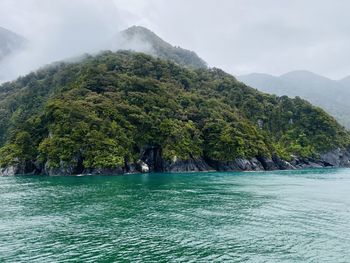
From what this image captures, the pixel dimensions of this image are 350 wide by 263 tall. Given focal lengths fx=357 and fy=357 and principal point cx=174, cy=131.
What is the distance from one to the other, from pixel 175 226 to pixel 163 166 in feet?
260

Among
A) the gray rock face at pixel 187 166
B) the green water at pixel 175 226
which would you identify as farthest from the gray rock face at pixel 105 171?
the green water at pixel 175 226

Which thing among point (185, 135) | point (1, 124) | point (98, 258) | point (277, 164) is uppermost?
point (1, 124)

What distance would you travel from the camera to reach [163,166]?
116 m

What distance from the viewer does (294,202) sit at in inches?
2036

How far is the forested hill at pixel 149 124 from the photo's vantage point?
108 m

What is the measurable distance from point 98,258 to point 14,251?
294 inches

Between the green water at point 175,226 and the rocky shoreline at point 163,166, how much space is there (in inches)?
1643

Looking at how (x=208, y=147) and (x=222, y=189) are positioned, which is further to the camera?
(x=208, y=147)

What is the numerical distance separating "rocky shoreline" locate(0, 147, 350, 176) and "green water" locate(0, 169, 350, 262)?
137 feet

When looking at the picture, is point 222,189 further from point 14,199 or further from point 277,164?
point 277,164

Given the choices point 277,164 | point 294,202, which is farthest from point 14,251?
point 277,164

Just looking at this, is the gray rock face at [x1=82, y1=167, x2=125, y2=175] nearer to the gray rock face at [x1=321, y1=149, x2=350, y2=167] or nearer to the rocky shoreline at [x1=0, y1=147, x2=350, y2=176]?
the rocky shoreline at [x1=0, y1=147, x2=350, y2=176]

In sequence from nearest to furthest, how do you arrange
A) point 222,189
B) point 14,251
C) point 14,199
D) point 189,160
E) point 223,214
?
1. point 14,251
2. point 223,214
3. point 14,199
4. point 222,189
5. point 189,160

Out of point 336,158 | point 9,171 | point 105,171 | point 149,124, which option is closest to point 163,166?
point 149,124
